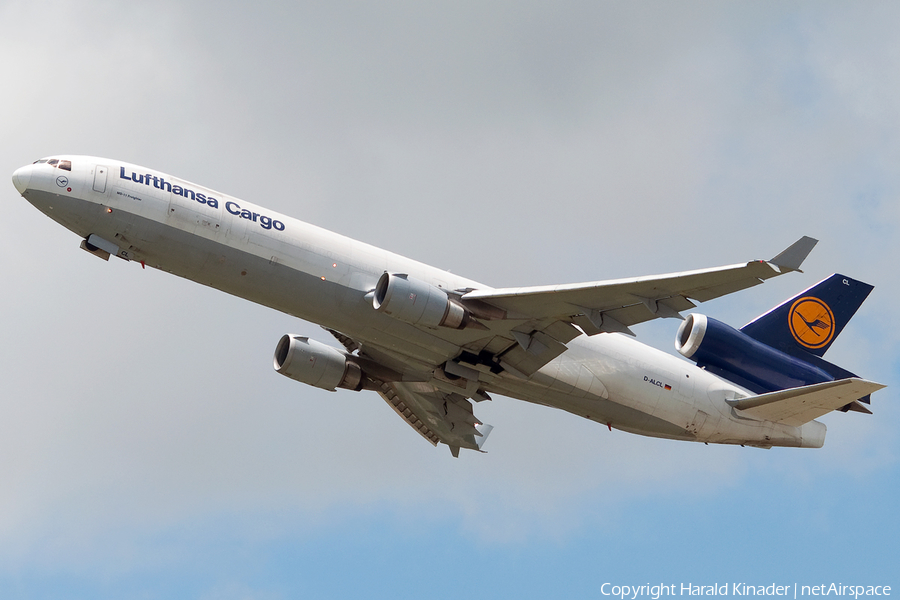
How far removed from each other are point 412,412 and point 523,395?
7743mm

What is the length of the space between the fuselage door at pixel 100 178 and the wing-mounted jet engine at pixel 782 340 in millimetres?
22053

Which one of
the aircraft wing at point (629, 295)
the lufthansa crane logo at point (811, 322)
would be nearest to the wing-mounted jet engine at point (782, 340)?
the lufthansa crane logo at point (811, 322)

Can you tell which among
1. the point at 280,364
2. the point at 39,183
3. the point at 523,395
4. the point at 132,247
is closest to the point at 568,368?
the point at 523,395

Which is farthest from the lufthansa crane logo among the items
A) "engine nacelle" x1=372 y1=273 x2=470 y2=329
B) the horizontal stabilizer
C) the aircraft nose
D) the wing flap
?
the aircraft nose

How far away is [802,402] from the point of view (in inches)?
1515

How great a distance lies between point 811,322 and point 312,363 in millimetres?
20260

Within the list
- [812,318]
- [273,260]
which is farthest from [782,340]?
[273,260]

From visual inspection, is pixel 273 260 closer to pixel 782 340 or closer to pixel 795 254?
pixel 795 254

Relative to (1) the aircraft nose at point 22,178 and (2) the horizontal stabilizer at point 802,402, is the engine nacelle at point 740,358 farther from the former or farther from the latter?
(1) the aircraft nose at point 22,178

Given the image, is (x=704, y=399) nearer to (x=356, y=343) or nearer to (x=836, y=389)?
(x=836, y=389)

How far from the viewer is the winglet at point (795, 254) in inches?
1139

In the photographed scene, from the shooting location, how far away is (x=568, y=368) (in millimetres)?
37594

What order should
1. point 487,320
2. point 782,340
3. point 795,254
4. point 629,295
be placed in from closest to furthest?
point 795,254 → point 629,295 → point 487,320 → point 782,340

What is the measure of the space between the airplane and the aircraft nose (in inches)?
1.9
